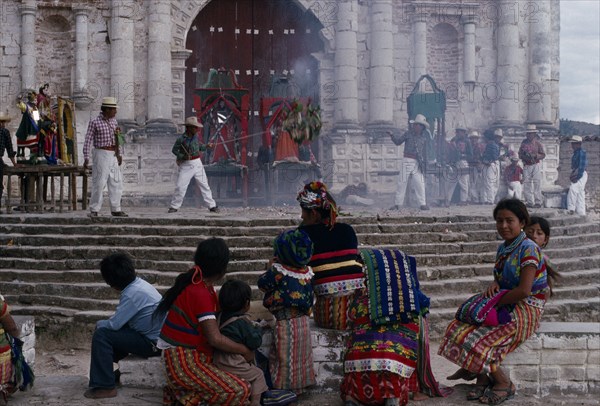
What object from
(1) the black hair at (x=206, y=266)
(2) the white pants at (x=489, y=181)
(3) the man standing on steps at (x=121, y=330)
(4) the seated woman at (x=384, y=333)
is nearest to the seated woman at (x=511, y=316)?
(4) the seated woman at (x=384, y=333)

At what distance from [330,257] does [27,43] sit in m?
12.9

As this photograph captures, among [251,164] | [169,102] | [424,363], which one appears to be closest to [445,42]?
[251,164]

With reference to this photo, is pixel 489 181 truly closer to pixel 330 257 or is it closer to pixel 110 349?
pixel 330 257

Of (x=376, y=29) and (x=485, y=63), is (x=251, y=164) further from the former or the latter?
(x=485, y=63)

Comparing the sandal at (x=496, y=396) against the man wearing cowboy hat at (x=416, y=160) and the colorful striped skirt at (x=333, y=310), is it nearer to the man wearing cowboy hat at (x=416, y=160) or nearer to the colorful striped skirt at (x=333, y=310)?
the colorful striped skirt at (x=333, y=310)

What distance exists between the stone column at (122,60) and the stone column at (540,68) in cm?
966

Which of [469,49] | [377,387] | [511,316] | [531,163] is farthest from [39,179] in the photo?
[469,49]

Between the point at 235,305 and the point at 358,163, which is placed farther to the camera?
the point at 358,163

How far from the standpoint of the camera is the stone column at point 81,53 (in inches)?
623

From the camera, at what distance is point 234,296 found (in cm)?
458

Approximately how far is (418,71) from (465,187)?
318 cm

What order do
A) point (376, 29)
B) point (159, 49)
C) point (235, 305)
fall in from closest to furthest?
point (235, 305), point (159, 49), point (376, 29)

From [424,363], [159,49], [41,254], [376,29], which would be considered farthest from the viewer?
[376,29]

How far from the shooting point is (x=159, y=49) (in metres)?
16.0
